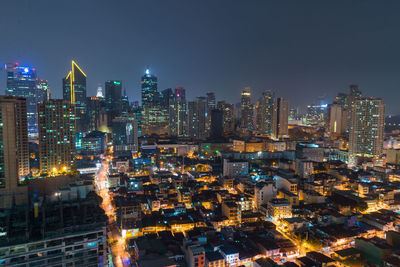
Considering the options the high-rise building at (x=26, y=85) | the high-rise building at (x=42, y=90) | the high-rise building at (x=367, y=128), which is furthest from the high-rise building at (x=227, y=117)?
the high-rise building at (x=26, y=85)

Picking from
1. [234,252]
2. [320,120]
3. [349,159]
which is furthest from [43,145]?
[320,120]

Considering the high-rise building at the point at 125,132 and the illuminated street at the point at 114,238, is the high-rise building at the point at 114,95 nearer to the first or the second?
the high-rise building at the point at 125,132

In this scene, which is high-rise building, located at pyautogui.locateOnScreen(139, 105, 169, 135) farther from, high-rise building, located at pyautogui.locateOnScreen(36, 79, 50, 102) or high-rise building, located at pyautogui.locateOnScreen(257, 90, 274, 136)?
high-rise building, located at pyautogui.locateOnScreen(257, 90, 274, 136)

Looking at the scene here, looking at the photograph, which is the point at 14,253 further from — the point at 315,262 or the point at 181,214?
the point at 315,262

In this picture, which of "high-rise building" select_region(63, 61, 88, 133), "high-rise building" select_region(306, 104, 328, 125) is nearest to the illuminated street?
"high-rise building" select_region(63, 61, 88, 133)

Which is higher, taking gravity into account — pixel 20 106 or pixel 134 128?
pixel 20 106

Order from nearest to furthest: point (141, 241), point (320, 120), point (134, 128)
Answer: point (141, 241), point (134, 128), point (320, 120)
